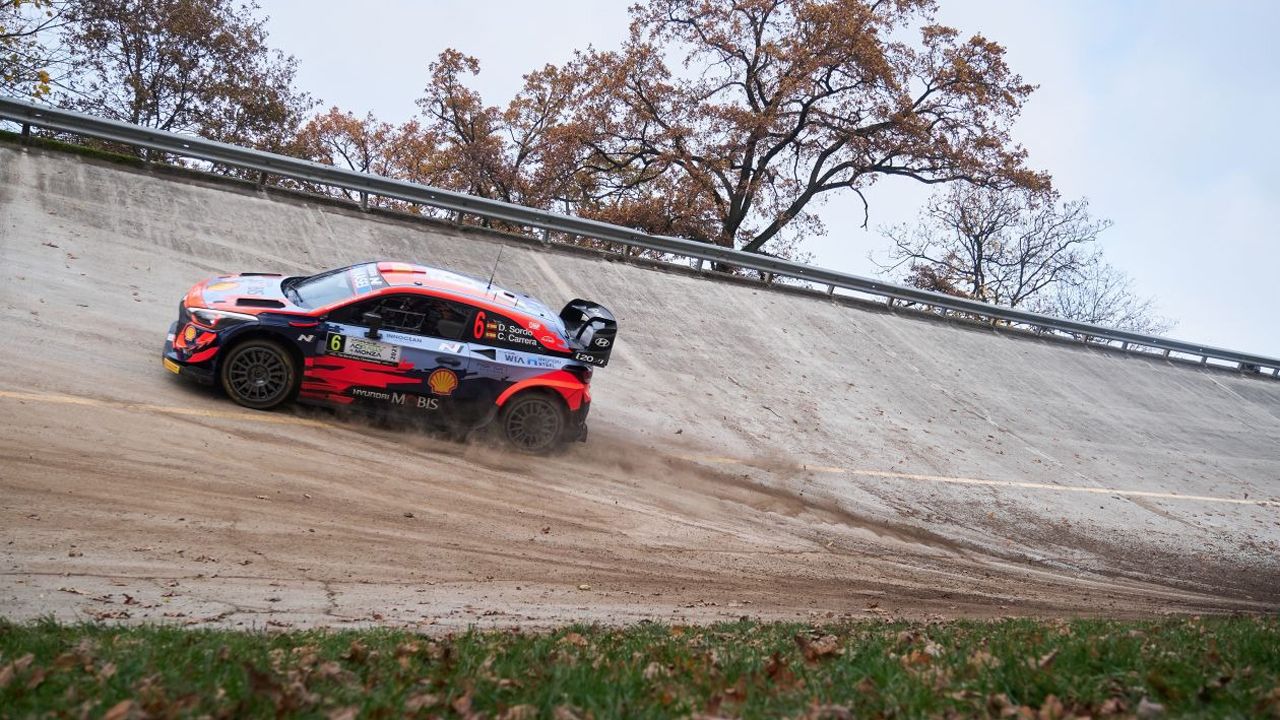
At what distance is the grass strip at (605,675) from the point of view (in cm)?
395

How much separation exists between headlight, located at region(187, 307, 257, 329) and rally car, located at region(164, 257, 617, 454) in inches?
0.4

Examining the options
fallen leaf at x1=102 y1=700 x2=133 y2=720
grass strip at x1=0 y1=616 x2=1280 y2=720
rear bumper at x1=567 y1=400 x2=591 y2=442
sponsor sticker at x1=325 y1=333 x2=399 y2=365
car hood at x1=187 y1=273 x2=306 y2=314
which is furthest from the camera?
rear bumper at x1=567 y1=400 x2=591 y2=442

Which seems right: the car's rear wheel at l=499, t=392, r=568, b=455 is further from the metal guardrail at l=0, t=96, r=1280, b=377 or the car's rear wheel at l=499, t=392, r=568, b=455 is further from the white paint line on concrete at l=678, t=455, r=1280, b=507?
the metal guardrail at l=0, t=96, r=1280, b=377

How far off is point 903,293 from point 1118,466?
7164mm

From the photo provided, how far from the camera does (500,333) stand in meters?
11.7

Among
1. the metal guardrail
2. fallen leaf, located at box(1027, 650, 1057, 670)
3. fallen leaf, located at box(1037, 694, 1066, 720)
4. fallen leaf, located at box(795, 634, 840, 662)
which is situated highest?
the metal guardrail

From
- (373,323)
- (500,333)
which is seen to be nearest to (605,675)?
(373,323)

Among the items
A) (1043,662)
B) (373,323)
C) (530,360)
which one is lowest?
(1043,662)

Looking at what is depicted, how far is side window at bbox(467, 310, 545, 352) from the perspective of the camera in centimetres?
1157

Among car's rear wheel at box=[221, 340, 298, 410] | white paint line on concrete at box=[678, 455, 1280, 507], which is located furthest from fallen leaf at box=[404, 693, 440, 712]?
white paint line on concrete at box=[678, 455, 1280, 507]

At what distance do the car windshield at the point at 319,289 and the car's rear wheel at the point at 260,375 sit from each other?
0.63m

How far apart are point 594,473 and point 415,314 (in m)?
2.77

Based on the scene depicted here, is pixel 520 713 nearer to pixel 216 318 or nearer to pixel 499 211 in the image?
pixel 216 318

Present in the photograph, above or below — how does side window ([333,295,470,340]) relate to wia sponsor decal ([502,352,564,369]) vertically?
above
